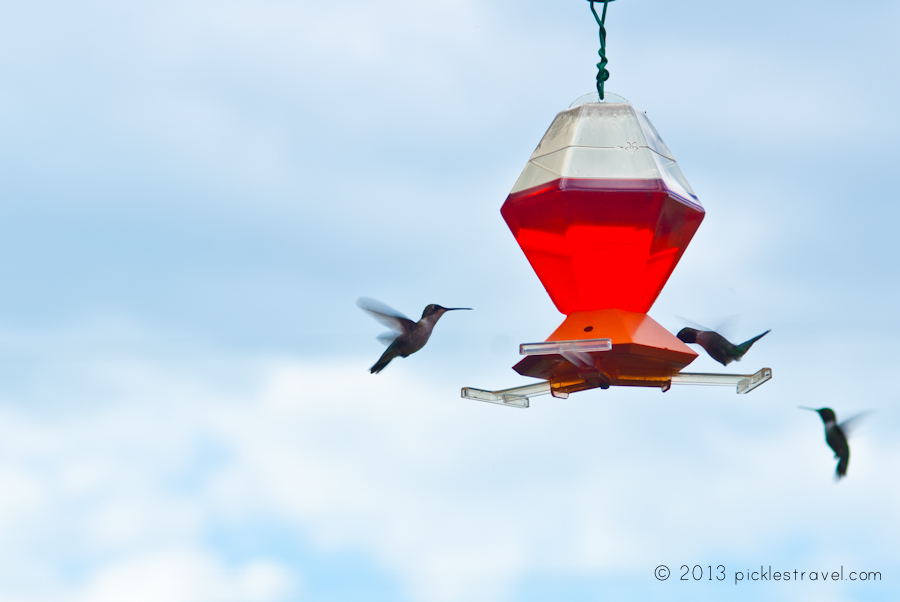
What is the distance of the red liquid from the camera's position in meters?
5.65

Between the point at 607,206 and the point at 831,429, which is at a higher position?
the point at 607,206

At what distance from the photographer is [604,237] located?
5727 millimetres

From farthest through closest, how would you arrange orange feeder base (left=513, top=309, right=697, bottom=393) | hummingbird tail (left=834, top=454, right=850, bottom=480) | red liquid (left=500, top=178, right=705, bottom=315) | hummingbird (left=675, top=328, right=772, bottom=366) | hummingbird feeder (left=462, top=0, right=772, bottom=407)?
hummingbird tail (left=834, top=454, right=850, bottom=480)
hummingbird (left=675, top=328, right=772, bottom=366)
red liquid (left=500, top=178, right=705, bottom=315)
hummingbird feeder (left=462, top=0, right=772, bottom=407)
orange feeder base (left=513, top=309, right=697, bottom=393)

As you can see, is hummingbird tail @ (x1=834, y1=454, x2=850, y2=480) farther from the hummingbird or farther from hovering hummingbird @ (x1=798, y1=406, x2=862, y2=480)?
the hummingbird

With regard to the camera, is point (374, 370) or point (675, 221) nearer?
point (675, 221)

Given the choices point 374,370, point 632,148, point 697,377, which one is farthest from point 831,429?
point 374,370

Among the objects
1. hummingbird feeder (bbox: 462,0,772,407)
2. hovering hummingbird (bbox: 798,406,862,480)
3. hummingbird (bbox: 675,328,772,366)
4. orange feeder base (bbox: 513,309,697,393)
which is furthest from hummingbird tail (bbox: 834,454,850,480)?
orange feeder base (bbox: 513,309,697,393)

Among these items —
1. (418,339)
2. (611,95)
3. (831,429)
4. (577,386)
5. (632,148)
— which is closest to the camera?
(577,386)

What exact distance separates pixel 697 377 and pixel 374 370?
303cm

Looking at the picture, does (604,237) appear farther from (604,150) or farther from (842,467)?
(842,467)

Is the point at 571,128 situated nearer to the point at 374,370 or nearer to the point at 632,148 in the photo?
the point at 632,148

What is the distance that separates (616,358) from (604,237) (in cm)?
73

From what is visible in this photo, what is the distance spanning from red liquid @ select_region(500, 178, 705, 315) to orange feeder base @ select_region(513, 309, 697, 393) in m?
0.21

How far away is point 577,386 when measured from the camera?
215 inches
